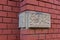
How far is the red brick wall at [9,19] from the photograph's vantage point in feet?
4.74

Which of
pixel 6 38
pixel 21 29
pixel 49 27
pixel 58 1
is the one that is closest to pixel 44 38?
pixel 49 27

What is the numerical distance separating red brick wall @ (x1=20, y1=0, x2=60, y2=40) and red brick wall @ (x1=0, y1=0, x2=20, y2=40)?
86 mm

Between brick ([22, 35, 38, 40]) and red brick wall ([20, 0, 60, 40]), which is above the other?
red brick wall ([20, 0, 60, 40])

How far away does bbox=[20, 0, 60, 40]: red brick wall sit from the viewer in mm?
1372

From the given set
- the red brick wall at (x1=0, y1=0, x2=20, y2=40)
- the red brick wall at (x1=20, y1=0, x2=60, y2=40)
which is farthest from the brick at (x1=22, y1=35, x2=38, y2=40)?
the red brick wall at (x1=0, y1=0, x2=20, y2=40)

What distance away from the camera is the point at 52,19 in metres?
1.60

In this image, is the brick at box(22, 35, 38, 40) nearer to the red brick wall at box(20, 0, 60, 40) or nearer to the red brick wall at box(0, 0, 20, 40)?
the red brick wall at box(20, 0, 60, 40)

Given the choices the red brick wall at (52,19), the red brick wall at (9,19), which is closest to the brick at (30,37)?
the red brick wall at (52,19)

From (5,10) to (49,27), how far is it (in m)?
0.57

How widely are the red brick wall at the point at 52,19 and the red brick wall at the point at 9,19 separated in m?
0.09

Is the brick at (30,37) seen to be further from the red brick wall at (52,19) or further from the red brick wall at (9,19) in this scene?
the red brick wall at (9,19)

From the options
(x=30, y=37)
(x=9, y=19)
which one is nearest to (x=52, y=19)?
(x=30, y=37)

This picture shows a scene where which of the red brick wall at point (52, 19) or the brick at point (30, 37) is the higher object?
the red brick wall at point (52, 19)

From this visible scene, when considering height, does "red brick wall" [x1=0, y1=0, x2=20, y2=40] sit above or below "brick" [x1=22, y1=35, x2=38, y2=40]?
above
